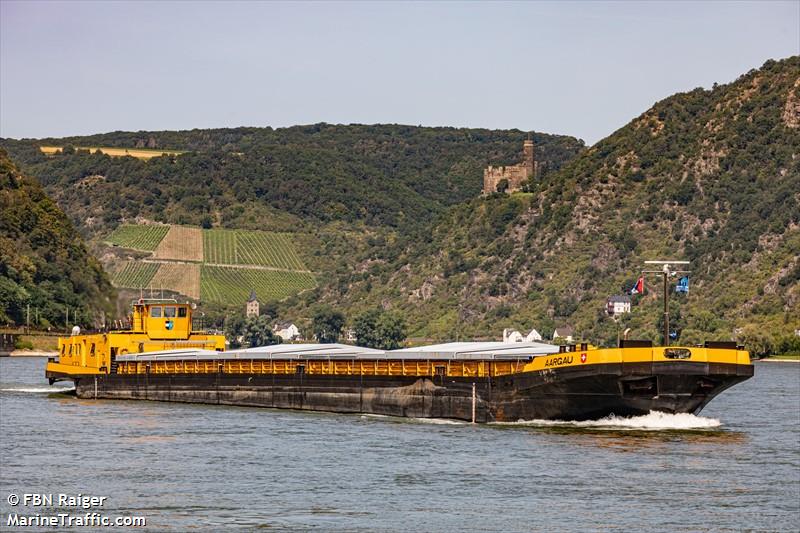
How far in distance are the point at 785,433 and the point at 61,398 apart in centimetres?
4505

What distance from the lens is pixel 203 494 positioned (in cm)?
5050

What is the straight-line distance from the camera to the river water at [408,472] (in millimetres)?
46656

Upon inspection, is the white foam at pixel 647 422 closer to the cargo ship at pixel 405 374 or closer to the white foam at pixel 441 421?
the cargo ship at pixel 405 374

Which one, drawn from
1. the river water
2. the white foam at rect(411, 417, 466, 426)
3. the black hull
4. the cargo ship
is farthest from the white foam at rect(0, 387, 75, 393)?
the white foam at rect(411, 417, 466, 426)

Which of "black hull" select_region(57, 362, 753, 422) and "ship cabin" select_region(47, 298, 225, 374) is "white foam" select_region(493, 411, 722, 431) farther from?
"ship cabin" select_region(47, 298, 225, 374)

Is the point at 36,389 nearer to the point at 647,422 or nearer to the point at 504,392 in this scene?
the point at 504,392

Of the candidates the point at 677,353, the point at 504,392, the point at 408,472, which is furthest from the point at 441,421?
the point at 408,472

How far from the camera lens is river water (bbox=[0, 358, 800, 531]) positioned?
46656 millimetres

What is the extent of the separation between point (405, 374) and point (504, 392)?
7687mm

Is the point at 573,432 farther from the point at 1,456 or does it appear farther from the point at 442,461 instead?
the point at 1,456

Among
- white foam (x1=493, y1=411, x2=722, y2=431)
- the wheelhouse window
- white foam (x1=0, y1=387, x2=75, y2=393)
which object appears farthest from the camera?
white foam (x1=0, y1=387, x2=75, y2=393)

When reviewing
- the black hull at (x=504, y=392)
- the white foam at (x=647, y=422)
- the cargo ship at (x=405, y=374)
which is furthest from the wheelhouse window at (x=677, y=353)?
the white foam at (x=647, y=422)

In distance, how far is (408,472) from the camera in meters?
55.1

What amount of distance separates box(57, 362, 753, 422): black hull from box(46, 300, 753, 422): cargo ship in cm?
5
